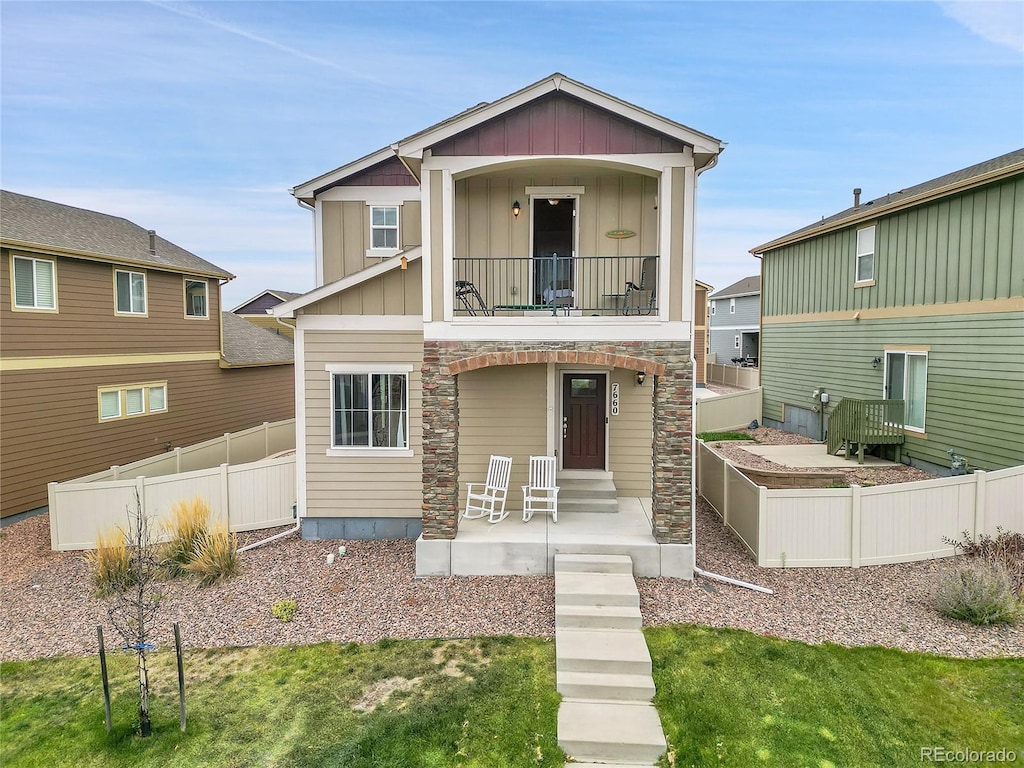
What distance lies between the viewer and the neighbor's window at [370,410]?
950cm

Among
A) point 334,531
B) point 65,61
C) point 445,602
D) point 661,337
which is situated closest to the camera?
point 445,602

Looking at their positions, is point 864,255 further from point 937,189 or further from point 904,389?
point 904,389

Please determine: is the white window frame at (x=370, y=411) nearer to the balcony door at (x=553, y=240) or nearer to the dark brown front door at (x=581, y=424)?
the balcony door at (x=553, y=240)

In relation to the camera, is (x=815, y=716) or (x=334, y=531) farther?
(x=334, y=531)

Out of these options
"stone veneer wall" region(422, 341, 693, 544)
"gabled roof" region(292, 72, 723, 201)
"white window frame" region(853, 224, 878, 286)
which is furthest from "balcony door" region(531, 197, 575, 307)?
"white window frame" region(853, 224, 878, 286)

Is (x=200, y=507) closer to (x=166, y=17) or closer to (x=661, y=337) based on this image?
(x=661, y=337)

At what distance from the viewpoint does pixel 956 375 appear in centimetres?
1149

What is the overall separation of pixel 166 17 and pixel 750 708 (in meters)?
17.7

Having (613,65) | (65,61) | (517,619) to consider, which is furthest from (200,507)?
(613,65)

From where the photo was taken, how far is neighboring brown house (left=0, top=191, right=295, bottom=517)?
11281 mm

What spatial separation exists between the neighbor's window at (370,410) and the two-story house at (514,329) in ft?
0.08

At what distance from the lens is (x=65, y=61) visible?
13891mm

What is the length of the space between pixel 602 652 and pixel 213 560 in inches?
239

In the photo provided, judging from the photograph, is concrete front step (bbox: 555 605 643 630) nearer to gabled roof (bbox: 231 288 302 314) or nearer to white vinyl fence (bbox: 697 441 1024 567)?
white vinyl fence (bbox: 697 441 1024 567)
